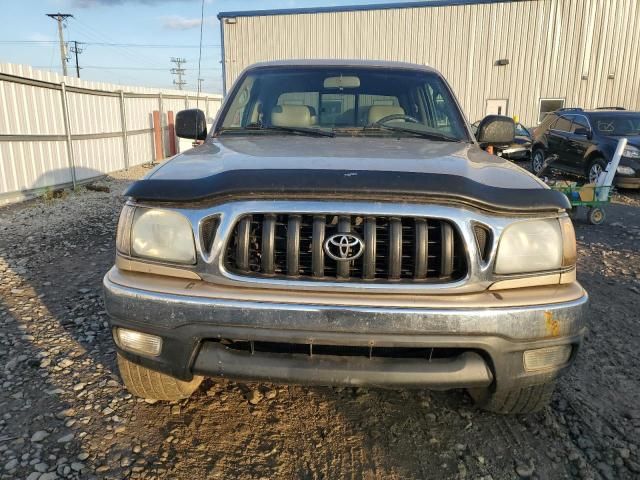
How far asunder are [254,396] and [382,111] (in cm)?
204

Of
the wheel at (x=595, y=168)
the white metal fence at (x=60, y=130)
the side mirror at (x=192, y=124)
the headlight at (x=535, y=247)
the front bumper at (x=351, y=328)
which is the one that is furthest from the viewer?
the wheel at (x=595, y=168)

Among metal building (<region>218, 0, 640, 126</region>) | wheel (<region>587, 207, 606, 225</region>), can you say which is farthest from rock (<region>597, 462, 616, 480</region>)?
metal building (<region>218, 0, 640, 126</region>)

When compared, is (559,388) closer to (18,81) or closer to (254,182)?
(254,182)

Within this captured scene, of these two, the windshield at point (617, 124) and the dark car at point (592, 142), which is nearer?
the dark car at point (592, 142)

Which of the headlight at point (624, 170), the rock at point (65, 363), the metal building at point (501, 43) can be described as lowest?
the rock at point (65, 363)

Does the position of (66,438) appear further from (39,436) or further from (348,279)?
(348,279)

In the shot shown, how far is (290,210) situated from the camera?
76.0 inches

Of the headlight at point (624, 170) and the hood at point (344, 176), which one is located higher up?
the hood at point (344, 176)

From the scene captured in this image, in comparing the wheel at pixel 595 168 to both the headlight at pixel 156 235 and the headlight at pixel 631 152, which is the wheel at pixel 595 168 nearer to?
the headlight at pixel 631 152

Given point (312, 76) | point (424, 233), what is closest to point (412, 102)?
point (312, 76)

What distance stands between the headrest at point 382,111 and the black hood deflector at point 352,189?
1.44 metres

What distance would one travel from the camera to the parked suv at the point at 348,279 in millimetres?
1868

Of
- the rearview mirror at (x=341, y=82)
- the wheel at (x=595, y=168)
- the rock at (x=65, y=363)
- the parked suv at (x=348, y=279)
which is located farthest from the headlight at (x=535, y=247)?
the wheel at (x=595, y=168)

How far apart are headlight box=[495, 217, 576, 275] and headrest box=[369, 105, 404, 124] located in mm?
1600
